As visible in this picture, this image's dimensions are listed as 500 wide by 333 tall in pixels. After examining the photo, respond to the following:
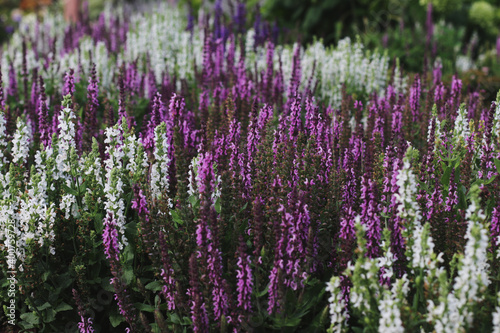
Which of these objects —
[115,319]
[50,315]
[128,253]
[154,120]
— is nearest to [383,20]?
[154,120]

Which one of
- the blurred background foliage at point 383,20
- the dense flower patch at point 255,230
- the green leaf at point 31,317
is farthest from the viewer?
the blurred background foliage at point 383,20

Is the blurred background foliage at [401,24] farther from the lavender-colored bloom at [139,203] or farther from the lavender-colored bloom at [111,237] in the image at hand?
the lavender-colored bloom at [111,237]

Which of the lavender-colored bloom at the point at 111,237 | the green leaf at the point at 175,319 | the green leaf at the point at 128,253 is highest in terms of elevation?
the lavender-colored bloom at the point at 111,237

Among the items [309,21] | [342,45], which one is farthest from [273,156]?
[309,21]

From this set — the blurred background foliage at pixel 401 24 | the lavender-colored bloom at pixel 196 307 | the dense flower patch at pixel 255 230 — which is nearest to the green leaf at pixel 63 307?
the dense flower patch at pixel 255 230

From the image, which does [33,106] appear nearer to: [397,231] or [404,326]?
[397,231]

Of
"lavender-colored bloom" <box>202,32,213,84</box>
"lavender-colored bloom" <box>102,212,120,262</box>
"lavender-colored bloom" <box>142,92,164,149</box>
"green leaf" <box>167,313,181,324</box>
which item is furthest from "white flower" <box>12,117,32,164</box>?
"lavender-colored bloom" <box>202,32,213,84</box>

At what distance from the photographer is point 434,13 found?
1095 centimetres

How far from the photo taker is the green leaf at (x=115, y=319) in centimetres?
306

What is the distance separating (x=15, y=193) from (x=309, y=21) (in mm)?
7379

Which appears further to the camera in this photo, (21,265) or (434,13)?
(434,13)

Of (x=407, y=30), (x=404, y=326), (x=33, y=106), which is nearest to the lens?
(x=404, y=326)

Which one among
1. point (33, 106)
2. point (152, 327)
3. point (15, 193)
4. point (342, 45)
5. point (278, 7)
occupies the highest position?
point (278, 7)

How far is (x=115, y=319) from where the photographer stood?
3100mm
